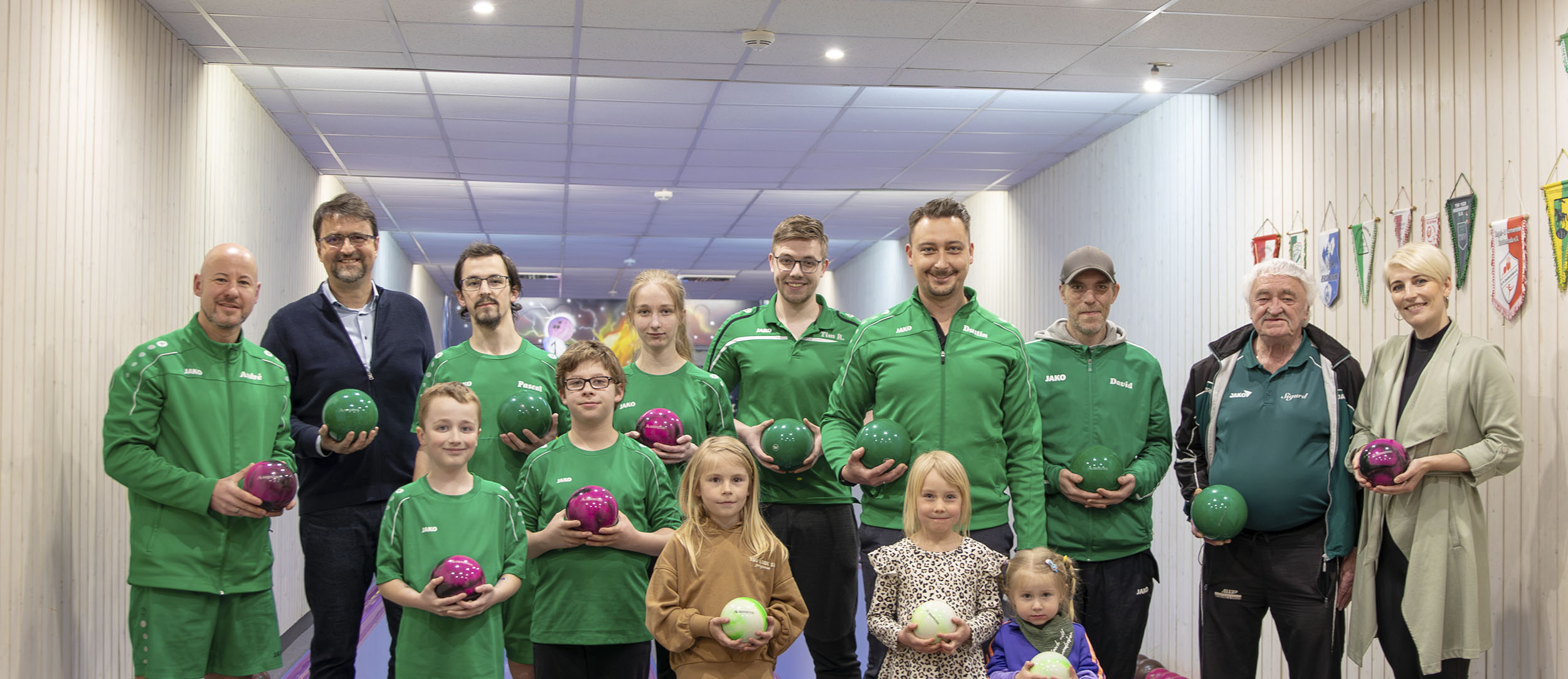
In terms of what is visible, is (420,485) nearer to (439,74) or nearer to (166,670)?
(166,670)

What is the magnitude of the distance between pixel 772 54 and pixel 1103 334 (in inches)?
96.9

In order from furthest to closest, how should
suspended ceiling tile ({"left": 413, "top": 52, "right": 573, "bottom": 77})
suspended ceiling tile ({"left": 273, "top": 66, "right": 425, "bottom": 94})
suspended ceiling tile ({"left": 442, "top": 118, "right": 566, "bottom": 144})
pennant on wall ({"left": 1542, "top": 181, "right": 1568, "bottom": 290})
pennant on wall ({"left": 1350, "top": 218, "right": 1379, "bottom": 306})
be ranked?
suspended ceiling tile ({"left": 442, "top": 118, "right": 566, "bottom": 144})
suspended ceiling tile ({"left": 273, "top": 66, "right": 425, "bottom": 94})
suspended ceiling tile ({"left": 413, "top": 52, "right": 573, "bottom": 77})
pennant on wall ({"left": 1350, "top": 218, "right": 1379, "bottom": 306})
pennant on wall ({"left": 1542, "top": 181, "right": 1568, "bottom": 290})

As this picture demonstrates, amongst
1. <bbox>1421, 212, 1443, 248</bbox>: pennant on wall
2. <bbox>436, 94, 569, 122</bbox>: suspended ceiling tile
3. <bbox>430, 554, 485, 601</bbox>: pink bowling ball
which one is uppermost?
<bbox>436, 94, 569, 122</bbox>: suspended ceiling tile

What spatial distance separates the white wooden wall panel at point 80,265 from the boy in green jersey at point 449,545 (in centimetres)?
126

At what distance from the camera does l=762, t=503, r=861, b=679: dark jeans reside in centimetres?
362

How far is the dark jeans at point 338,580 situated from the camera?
11.3 ft

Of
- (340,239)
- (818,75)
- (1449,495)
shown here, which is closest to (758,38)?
(818,75)

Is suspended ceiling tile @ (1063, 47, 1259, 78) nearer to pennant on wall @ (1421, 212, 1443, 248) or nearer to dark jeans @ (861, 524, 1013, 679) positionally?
pennant on wall @ (1421, 212, 1443, 248)

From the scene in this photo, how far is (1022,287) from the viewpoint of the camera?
858 centimetres

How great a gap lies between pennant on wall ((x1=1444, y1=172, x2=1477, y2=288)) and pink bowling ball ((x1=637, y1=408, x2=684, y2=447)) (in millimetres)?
2979

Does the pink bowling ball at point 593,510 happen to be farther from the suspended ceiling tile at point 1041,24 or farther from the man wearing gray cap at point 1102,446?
the suspended ceiling tile at point 1041,24

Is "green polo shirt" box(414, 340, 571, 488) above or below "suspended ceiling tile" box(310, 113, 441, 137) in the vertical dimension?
below

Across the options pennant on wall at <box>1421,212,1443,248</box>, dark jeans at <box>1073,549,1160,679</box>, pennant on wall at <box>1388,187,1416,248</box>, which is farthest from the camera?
pennant on wall at <box>1388,187,1416,248</box>

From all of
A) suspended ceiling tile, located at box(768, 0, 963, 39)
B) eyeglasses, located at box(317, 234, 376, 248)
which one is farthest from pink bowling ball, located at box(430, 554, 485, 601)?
suspended ceiling tile, located at box(768, 0, 963, 39)
